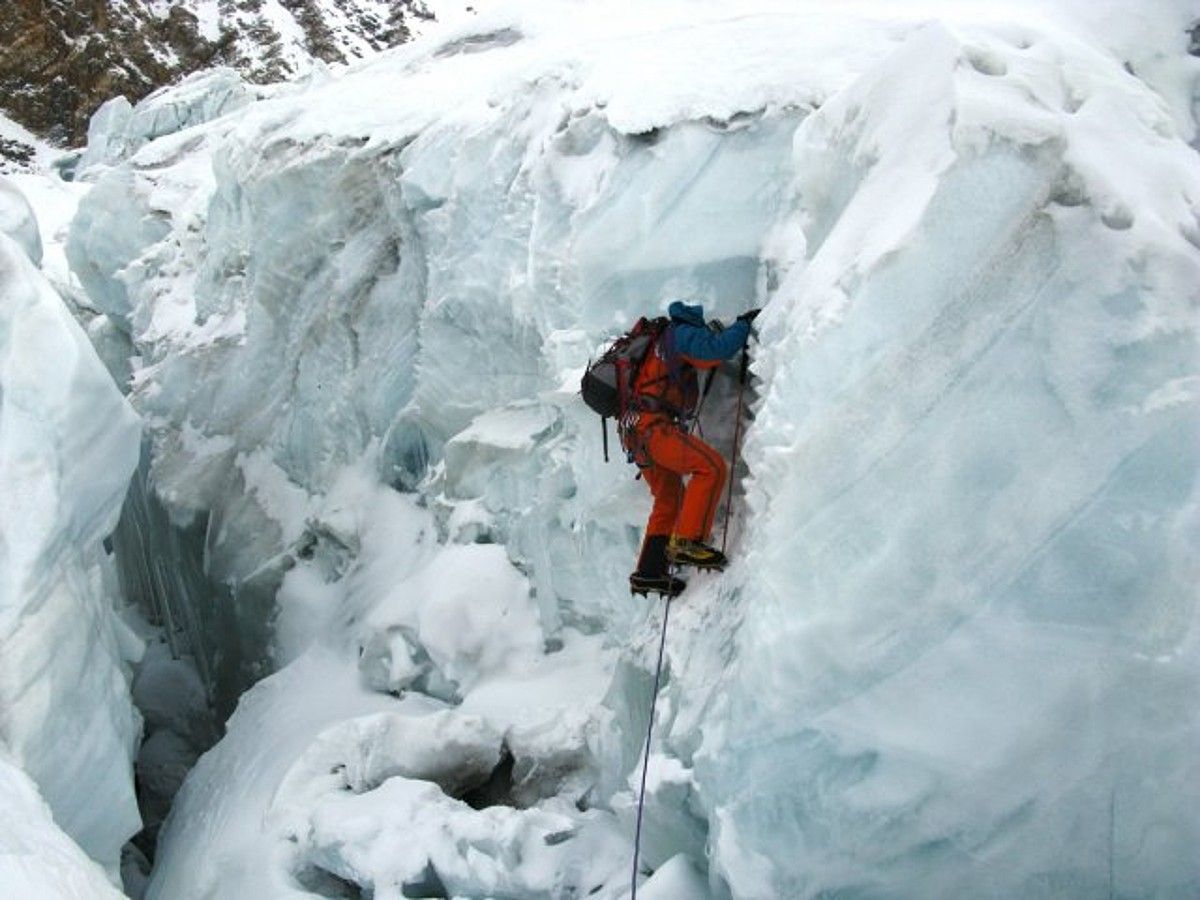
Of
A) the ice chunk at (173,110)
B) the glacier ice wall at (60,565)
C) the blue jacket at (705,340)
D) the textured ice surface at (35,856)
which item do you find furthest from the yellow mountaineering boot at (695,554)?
the ice chunk at (173,110)

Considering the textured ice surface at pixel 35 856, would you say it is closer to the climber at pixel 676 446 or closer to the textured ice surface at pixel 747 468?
the textured ice surface at pixel 747 468

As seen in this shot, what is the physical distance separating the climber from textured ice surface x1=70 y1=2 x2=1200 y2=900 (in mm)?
150

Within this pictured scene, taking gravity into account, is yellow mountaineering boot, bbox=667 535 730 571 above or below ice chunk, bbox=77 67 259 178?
above

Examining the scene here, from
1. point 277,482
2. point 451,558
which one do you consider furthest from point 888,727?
point 277,482

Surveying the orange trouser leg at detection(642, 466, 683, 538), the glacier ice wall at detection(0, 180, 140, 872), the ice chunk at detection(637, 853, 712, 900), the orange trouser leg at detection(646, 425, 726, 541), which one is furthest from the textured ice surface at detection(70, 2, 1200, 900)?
the glacier ice wall at detection(0, 180, 140, 872)

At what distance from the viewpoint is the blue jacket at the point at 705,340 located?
3.36 meters

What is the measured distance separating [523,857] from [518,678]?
4.28ft

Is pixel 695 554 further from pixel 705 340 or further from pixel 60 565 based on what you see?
pixel 60 565

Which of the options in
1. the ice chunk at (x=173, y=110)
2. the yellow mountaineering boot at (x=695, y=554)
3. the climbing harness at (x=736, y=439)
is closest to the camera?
the yellow mountaineering boot at (x=695, y=554)

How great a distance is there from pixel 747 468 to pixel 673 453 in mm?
247

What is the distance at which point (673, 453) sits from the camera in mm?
3443

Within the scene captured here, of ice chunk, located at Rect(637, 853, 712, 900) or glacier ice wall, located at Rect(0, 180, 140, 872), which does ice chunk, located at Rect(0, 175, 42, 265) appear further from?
ice chunk, located at Rect(637, 853, 712, 900)

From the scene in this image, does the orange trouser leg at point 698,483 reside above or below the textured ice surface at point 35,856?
above

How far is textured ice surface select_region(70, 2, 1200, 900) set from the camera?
2.47 metres
